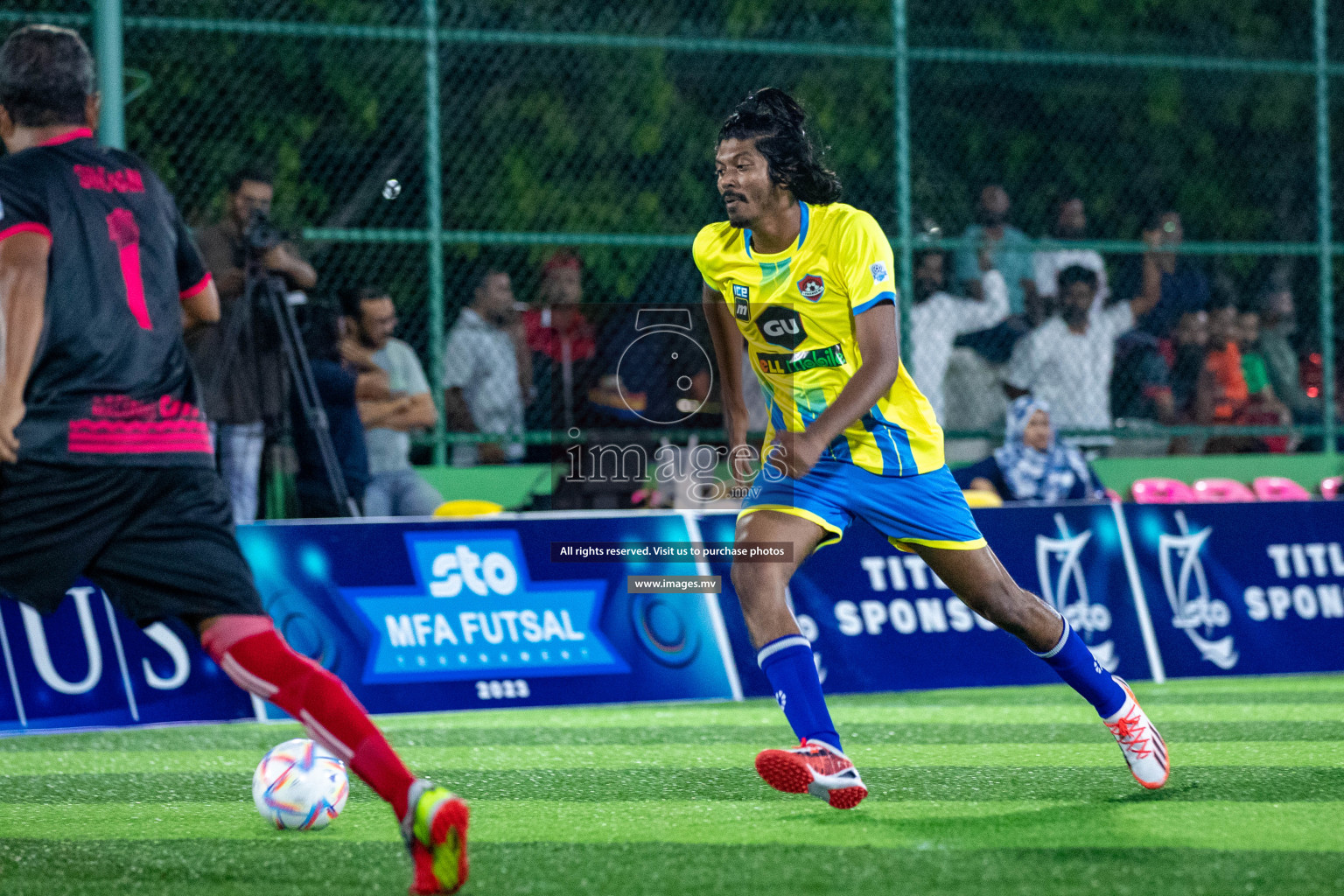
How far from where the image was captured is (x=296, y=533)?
864 cm

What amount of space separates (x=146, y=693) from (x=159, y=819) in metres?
3.05

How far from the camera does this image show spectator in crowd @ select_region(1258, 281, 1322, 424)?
12.4 meters

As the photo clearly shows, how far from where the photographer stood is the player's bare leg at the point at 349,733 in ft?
12.4

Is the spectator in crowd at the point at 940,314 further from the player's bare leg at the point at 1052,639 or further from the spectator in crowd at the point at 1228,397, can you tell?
the player's bare leg at the point at 1052,639

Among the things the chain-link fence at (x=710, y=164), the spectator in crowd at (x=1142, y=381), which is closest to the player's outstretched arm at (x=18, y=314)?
the chain-link fence at (x=710, y=164)

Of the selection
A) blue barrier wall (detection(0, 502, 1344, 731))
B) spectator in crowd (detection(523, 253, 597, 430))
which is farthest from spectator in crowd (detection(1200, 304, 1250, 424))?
spectator in crowd (detection(523, 253, 597, 430))

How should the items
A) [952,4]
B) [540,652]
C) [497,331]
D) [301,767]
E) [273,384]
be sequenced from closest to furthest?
[301,767], [540,652], [273,384], [497,331], [952,4]

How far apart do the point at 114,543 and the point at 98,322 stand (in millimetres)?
542

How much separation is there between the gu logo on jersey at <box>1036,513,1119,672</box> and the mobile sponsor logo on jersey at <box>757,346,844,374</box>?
4546 mm

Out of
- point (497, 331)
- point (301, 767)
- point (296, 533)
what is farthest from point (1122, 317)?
point (301, 767)

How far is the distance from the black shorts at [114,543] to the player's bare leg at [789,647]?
5.32 ft

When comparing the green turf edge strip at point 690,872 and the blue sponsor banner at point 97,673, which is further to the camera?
the blue sponsor banner at point 97,673

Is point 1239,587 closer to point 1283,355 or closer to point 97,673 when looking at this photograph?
point 1283,355

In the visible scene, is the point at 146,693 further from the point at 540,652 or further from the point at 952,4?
the point at 952,4
